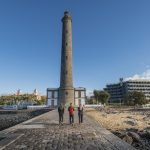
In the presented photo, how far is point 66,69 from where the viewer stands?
61062 mm

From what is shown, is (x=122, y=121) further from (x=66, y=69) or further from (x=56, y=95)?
(x=56, y=95)

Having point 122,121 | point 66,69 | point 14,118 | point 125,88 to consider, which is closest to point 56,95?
point 66,69

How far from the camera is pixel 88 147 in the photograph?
9969 mm

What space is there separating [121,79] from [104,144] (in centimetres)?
16769

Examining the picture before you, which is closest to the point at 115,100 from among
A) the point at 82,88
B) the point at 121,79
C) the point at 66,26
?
the point at 121,79

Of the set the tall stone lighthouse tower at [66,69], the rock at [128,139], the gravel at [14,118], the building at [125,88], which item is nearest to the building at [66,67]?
the tall stone lighthouse tower at [66,69]

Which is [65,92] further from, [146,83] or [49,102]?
[146,83]

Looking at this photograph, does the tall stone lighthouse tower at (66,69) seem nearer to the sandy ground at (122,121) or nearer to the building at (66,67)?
the building at (66,67)

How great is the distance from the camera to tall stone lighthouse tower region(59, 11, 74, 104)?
60312mm

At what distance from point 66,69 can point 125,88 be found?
113160 millimetres

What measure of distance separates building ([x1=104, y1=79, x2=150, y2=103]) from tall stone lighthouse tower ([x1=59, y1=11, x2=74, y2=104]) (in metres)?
110

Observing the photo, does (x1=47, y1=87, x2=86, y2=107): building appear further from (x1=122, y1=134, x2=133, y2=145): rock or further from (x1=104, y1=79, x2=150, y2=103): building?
(x1=104, y1=79, x2=150, y2=103): building

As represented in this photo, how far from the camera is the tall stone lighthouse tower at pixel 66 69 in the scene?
60.3 meters

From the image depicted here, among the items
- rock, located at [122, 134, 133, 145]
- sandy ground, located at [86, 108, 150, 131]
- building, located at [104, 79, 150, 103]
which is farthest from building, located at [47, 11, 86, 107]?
building, located at [104, 79, 150, 103]
